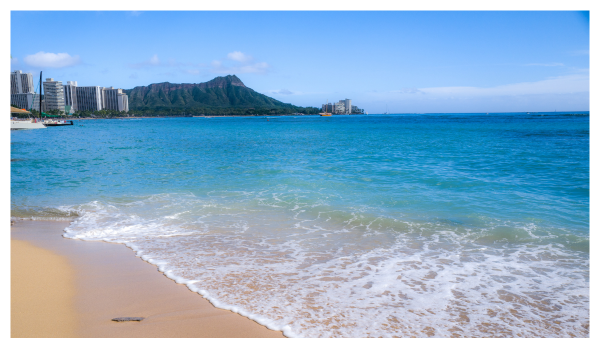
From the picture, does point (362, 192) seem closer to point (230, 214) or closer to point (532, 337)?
point (230, 214)

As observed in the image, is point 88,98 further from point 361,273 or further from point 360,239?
point 361,273

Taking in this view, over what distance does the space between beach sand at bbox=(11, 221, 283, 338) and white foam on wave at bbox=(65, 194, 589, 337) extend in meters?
0.20

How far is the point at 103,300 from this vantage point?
3.72 m

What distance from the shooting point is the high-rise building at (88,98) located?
601 feet

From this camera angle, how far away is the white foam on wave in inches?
133

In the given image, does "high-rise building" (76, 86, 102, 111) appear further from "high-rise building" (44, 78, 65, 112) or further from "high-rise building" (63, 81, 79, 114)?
"high-rise building" (44, 78, 65, 112)

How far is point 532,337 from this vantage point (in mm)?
A: 3178

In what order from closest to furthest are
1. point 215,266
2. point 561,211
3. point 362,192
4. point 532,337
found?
point 532,337, point 215,266, point 561,211, point 362,192

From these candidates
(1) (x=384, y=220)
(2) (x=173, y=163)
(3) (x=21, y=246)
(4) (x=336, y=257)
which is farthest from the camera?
(2) (x=173, y=163)

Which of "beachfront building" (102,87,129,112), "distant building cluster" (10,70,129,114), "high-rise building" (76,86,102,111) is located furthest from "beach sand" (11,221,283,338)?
"beachfront building" (102,87,129,112)

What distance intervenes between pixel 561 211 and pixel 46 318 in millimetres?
9540

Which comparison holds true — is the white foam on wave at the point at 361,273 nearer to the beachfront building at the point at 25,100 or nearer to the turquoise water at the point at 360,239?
the turquoise water at the point at 360,239

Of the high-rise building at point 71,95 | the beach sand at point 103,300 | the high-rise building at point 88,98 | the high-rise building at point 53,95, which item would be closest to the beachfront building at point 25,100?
the high-rise building at point 53,95

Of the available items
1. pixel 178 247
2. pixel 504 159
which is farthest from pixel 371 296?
pixel 504 159
